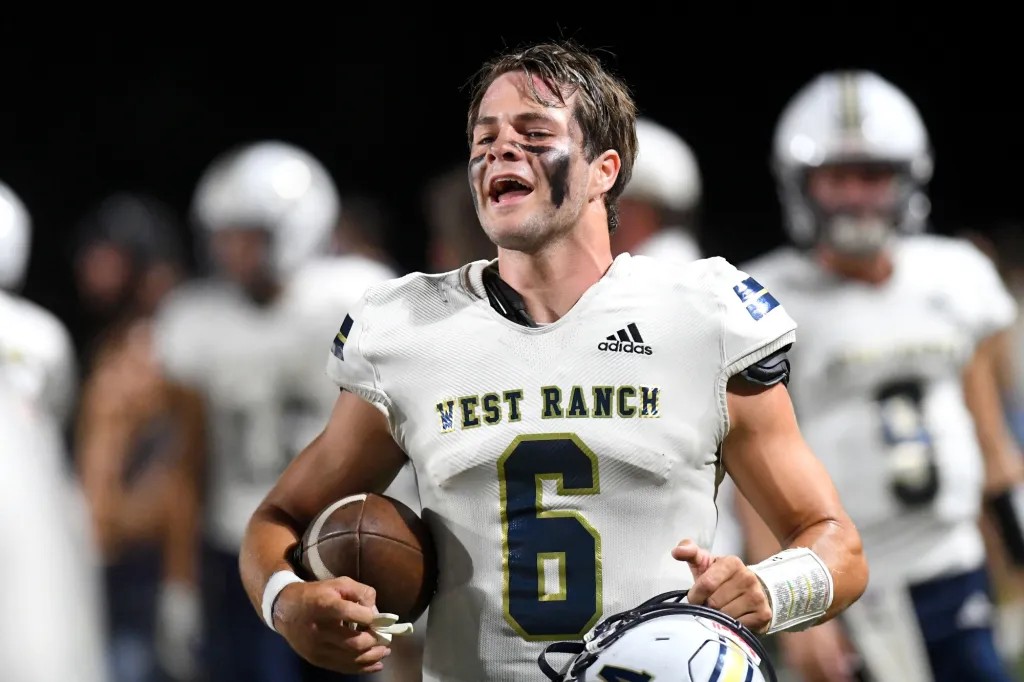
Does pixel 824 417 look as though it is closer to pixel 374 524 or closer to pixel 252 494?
pixel 252 494

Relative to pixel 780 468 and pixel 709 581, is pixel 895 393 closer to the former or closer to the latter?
pixel 780 468

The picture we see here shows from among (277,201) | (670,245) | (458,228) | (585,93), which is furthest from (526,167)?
(277,201)

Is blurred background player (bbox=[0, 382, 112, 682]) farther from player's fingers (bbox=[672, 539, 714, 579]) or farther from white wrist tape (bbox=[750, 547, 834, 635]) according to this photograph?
white wrist tape (bbox=[750, 547, 834, 635])

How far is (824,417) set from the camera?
5176 mm

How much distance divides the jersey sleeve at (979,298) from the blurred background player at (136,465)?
2962 millimetres

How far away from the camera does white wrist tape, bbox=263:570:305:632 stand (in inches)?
113

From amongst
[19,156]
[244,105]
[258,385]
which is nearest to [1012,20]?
[244,105]

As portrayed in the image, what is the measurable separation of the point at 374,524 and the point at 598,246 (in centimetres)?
64

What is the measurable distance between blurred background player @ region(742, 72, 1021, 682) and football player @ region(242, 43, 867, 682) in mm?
1934

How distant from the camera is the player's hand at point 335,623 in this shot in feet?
8.96

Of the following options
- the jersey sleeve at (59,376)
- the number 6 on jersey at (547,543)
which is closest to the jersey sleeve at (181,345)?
the jersey sleeve at (59,376)

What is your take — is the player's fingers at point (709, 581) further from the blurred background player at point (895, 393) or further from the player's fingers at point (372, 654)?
the blurred background player at point (895, 393)

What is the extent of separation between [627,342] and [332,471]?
0.57m

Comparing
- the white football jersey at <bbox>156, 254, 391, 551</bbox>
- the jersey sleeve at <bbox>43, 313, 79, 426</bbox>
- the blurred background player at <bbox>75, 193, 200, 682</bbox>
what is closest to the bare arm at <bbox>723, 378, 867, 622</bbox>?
the white football jersey at <bbox>156, 254, 391, 551</bbox>
